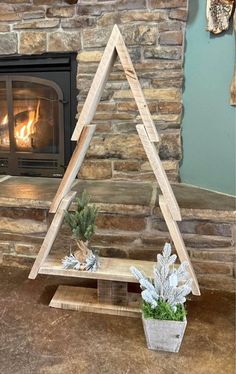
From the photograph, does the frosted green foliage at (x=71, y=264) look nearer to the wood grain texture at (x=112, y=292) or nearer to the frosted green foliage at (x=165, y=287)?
the wood grain texture at (x=112, y=292)

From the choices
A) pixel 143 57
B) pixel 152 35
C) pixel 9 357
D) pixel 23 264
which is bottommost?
pixel 9 357

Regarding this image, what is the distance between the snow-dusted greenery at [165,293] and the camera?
1.11 meters

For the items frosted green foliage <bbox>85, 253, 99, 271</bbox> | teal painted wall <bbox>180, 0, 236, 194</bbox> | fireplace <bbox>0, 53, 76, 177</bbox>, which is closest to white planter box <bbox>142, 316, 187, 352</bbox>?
frosted green foliage <bbox>85, 253, 99, 271</bbox>

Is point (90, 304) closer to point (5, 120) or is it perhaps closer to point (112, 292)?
point (112, 292)

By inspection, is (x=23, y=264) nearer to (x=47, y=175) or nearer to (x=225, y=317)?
(x=47, y=175)

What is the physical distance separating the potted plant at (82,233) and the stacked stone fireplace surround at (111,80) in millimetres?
301

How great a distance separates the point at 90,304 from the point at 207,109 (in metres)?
1.23

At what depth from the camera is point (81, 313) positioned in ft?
4.42

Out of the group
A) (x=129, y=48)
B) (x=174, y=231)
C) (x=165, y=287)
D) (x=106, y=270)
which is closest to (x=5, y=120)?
(x=129, y=48)

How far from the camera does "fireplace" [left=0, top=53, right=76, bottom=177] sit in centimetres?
210

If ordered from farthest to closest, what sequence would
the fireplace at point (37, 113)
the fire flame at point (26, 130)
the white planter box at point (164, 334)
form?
the fire flame at point (26, 130)
the fireplace at point (37, 113)
the white planter box at point (164, 334)

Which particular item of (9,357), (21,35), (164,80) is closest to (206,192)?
(164,80)

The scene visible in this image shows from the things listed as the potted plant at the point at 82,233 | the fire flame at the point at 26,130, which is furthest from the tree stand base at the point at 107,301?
the fire flame at the point at 26,130

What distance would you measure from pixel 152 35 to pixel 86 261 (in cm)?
136
